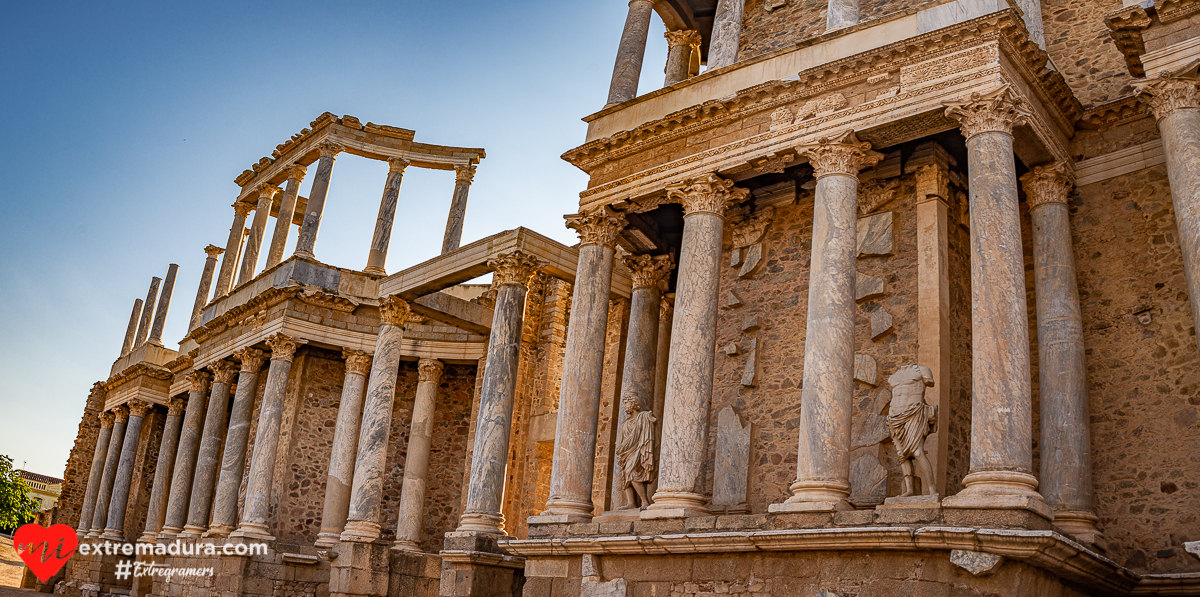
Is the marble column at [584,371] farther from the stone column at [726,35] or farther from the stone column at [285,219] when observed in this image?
the stone column at [285,219]

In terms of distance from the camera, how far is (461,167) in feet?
74.6

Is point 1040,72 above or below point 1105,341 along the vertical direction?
above

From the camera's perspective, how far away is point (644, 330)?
48.1ft

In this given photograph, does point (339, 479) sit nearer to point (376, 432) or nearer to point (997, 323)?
point (376, 432)

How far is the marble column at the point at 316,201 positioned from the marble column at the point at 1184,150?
16.4m

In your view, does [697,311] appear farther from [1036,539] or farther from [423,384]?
[423,384]

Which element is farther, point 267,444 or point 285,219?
A: point 285,219

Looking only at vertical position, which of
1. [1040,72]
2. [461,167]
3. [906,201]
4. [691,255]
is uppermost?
[461,167]

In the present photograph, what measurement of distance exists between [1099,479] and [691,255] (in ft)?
18.2

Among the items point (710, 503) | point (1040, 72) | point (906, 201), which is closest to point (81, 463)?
point (710, 503)

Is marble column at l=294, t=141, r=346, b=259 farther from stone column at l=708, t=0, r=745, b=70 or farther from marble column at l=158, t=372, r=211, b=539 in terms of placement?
stone column at l=708, t=0, r=745, b=70

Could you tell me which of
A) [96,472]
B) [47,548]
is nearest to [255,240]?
[96,472]

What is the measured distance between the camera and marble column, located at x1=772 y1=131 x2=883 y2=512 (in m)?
9.97

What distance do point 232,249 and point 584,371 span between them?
1610 cm
